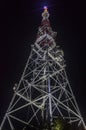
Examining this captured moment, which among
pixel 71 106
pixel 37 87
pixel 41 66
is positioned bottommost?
pixel 71 106

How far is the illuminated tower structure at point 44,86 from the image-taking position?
1794cm

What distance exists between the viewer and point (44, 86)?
18891 millimetres

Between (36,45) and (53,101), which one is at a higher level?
(36,45)

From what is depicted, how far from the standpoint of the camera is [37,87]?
19703 mm

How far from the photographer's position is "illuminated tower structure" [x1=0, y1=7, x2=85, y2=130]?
17.9m

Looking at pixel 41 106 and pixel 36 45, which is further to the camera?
pixel 36 45

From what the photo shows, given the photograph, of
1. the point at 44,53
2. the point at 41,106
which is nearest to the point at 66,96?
the point at 41,106

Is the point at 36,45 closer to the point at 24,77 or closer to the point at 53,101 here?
the point at 24,77

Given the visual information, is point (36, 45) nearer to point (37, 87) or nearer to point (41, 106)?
point (37, 87)

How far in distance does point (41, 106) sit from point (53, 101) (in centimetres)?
79

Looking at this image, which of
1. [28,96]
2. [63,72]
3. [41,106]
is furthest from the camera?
[63,72]

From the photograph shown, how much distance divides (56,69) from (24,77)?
87.1 inches

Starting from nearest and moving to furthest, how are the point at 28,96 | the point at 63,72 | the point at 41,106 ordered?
the point at 41,106 < the point at 28,96 < the point at 63,72

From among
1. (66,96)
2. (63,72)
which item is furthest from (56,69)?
(66,96)
